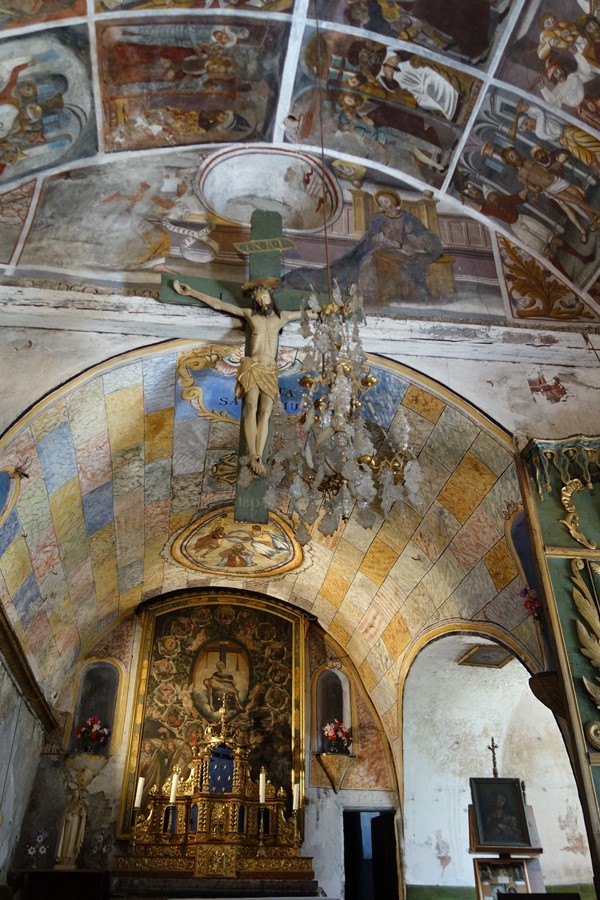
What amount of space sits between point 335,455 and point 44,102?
4195mm

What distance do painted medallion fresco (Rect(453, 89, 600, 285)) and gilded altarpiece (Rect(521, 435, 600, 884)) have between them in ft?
6.45

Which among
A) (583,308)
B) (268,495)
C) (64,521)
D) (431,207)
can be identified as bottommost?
(268,495)

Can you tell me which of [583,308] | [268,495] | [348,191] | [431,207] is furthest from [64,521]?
[583,308]

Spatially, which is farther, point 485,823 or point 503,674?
point 503,674

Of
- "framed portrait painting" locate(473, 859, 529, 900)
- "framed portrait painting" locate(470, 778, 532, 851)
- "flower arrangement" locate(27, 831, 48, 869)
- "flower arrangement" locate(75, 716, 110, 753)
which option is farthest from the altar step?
"framed portrait painting" locate(470, 778, 532, 851)

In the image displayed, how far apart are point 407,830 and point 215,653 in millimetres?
4172

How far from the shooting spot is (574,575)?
5.87 metres

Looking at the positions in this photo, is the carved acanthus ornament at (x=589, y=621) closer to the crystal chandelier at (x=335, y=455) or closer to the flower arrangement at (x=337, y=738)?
the crystal chandelier at (x=335, y=455)

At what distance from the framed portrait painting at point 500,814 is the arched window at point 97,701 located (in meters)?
5.71

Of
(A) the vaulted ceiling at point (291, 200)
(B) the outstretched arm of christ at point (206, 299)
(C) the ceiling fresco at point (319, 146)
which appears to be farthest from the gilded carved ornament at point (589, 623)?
(B) the outstretched arm of christ at point (206, 299)

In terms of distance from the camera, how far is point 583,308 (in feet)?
23.3

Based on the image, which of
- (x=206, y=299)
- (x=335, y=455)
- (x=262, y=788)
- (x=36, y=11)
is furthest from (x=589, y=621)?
(x=262, y=788)

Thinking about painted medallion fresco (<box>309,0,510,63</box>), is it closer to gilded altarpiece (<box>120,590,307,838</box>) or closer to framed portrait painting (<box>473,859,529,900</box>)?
framed portrait painting (<box>473,859,529,900</box>)

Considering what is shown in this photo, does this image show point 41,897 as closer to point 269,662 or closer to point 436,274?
point 269,662
